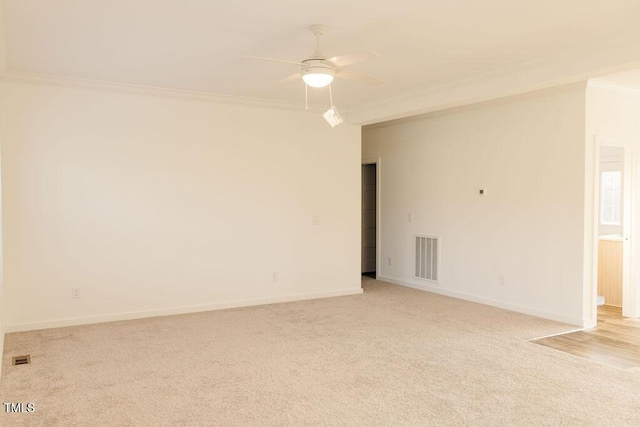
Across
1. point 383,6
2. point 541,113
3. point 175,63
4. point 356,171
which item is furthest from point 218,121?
point 541,113

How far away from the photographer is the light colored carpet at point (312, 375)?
311cm

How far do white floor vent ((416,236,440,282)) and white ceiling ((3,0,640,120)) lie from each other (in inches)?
104

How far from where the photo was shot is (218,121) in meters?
6.00

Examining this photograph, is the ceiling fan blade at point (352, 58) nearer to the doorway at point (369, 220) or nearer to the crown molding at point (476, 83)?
the crown molding at point (476, 83)

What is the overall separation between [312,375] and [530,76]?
3124mm

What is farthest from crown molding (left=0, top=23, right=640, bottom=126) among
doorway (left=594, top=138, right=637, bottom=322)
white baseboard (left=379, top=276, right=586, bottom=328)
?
white baseboard (left=379, top=276, right=586, bottom=328)

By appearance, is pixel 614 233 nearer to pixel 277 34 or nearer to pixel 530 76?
pixel 530 76

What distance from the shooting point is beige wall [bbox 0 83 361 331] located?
5.03 metres

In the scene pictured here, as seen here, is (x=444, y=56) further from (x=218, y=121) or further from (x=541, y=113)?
(x=218, y=121)

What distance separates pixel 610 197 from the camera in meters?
7.41

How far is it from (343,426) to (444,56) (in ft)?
9.91

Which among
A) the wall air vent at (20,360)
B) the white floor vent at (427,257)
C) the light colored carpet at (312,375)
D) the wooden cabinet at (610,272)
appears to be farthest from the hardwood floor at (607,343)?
the wall air vent at (20,360)

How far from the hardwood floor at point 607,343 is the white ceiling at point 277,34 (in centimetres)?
255

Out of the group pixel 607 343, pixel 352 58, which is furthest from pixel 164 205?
pixel 607 343
